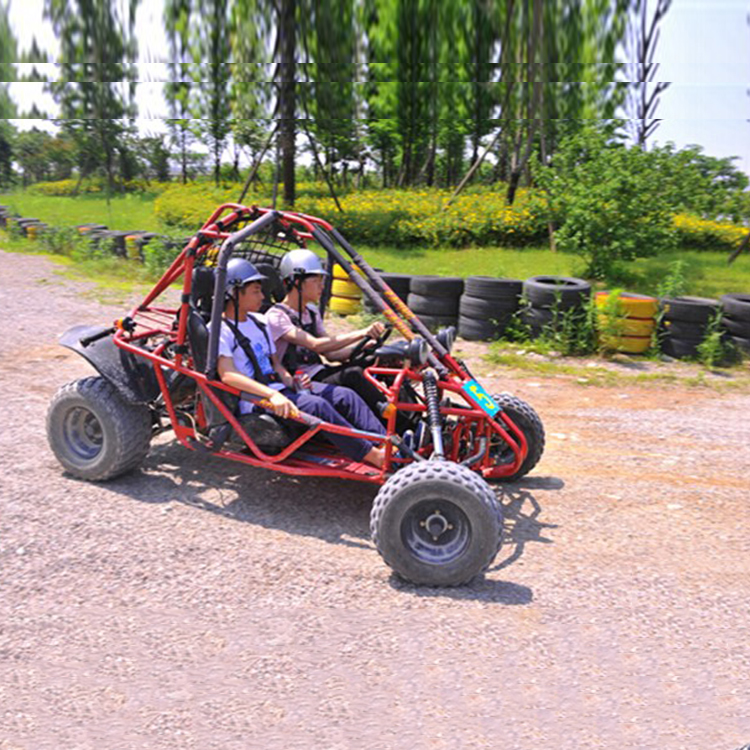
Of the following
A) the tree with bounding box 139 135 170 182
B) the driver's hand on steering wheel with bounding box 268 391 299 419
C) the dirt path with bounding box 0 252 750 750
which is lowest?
the dirt path with bounding box 0 252 750 750

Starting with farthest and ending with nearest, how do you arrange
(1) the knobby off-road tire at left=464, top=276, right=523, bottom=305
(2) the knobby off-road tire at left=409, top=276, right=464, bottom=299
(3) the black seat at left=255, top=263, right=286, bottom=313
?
(2) the knobby off-road tire at left=409, top=276, right=464, bottom=299 → (1) the knobby off-road tire at left=464, top=276, right=523, bottom=305 → (3) the black seat at left=255, top=263, right=286, bottom=313

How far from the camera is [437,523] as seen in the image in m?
4.11

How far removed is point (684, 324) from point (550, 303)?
1448 millimetres

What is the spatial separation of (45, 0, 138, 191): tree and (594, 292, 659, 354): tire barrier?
957 cm

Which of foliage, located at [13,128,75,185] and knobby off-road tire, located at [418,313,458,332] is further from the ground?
foliage, located at [13,128,75,185]

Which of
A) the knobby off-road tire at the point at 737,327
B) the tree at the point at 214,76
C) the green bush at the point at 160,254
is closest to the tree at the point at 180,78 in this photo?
the tree at the point at 214,76

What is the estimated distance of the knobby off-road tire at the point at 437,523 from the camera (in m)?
3.98

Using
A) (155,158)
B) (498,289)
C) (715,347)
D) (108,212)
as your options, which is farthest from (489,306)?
(108,212)

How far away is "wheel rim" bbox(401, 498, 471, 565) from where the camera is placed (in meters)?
4.07

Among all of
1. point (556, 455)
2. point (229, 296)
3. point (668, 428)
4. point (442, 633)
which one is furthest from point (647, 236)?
point (442, 633)

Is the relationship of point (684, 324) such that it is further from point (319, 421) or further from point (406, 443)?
point (319, 421)

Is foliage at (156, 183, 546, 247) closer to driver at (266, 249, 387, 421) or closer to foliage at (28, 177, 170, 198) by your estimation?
foliage at (28, 177, 170, 198)

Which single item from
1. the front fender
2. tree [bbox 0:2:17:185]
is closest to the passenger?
the front fender

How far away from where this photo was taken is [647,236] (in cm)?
1168
